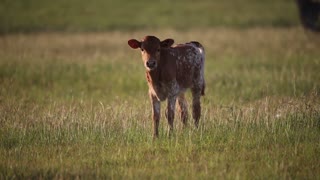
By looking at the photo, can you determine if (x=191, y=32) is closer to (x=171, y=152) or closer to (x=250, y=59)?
(x=250, y=59)

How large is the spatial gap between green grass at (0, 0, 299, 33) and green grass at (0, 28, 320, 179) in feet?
71.6

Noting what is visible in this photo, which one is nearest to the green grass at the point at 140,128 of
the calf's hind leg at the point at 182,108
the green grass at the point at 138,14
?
the calf's hind leg at the point at 182,108

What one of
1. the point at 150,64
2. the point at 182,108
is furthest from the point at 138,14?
the point at 150,64

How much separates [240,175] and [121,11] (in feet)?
150

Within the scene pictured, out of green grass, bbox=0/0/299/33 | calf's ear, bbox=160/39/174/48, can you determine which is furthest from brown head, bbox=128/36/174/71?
green grass, bbox=0/0/299/33

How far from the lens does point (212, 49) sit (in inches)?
1243

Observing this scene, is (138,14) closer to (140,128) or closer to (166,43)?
(166,43)

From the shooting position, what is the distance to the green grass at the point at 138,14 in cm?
4622

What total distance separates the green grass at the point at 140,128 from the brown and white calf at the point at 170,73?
403 mm

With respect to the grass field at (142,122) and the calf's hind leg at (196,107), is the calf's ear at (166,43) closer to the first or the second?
the calf's hind leg at (196,107)

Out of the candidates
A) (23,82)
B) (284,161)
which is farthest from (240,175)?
(23,82)

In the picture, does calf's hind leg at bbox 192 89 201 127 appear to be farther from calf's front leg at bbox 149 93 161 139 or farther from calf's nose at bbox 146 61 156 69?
calf's nose at bbox 146 61 156 69

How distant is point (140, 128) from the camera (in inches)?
502

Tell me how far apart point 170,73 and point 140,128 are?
1178 millimetres
